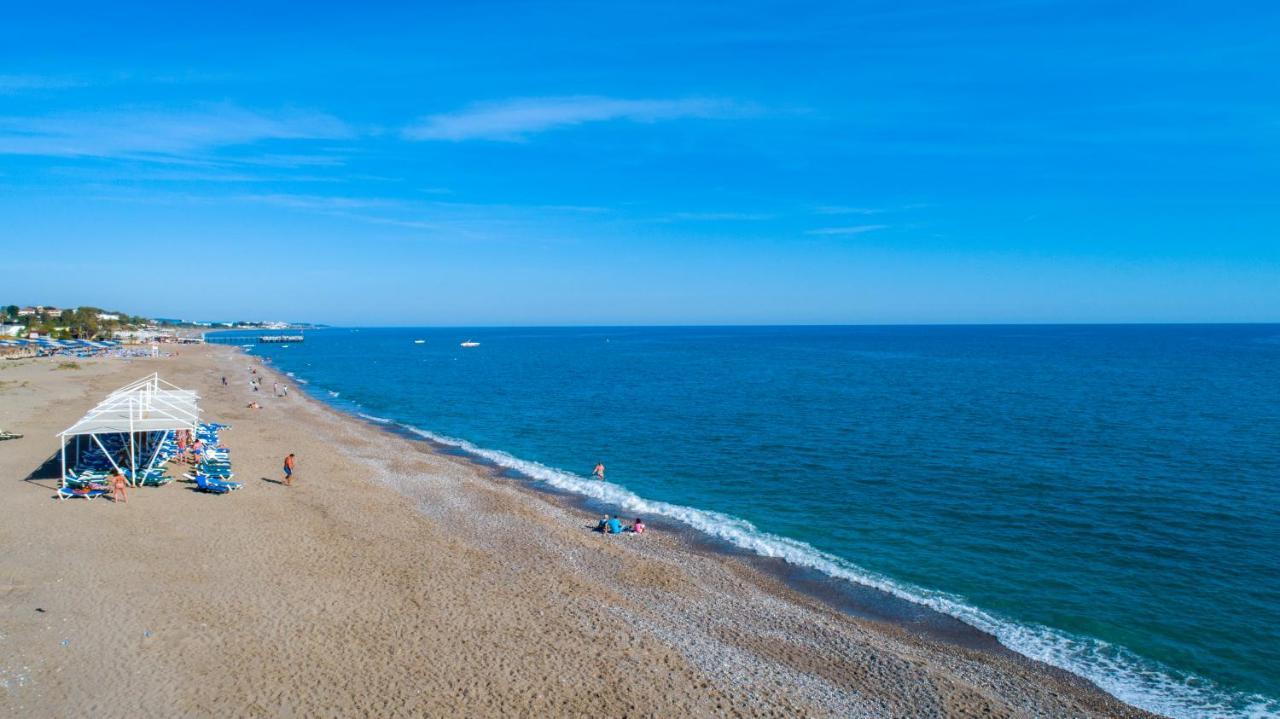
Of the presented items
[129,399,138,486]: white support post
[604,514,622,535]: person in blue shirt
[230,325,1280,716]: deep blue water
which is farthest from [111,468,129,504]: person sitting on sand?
[604,514,622,535]: person in blue shirt

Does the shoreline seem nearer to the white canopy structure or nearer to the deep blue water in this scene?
the deep blue water

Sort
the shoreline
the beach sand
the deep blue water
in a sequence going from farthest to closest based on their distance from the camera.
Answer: the deep blue water, the shoreline, the beach sand

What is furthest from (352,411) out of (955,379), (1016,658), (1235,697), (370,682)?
(955,379)

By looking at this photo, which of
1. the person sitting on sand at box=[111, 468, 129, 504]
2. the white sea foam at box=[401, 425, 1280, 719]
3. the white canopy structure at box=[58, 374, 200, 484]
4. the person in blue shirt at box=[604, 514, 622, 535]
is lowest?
the white sea foam at box=[401, 425, 1280, 719]

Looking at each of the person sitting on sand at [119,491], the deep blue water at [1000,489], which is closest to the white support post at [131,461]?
the person sitting on sand at [119,491]

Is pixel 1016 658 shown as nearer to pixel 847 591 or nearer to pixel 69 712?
pixel 847 591

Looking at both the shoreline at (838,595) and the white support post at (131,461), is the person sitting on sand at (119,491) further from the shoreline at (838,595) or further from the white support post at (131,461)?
the shoreline at (838,595)
